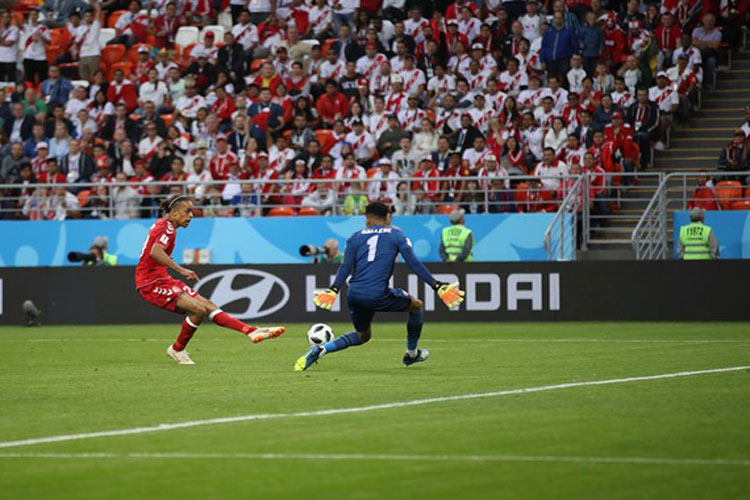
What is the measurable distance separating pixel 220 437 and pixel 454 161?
771 inches

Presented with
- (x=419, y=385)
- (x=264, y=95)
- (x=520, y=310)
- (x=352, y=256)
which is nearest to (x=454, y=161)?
(x=520, y=310)

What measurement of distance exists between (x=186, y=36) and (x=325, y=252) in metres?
11.1

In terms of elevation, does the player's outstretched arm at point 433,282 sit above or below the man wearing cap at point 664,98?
below

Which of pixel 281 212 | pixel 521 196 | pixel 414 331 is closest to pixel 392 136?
pixel 281 212

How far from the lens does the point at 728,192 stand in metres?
26.5

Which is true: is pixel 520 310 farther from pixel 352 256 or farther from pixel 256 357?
pixel 352 256

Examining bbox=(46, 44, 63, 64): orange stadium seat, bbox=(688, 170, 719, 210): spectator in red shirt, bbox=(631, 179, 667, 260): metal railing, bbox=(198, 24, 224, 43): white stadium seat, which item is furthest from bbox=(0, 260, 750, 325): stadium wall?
bbox=(46, 44, 63, 64): orange stadium seat

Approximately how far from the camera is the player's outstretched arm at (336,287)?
47.9ft

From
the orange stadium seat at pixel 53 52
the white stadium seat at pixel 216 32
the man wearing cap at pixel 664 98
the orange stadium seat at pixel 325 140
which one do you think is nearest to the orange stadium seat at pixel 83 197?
the orange stadium seat at pixel 325 140

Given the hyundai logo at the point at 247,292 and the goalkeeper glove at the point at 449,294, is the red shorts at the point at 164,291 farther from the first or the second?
the hyundai logo at the point at 247,292

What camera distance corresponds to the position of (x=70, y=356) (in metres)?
18.4

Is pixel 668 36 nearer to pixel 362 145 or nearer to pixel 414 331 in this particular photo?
pixel 362 145

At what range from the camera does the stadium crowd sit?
28.6 metres

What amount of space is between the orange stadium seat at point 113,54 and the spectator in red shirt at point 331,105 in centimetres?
720
